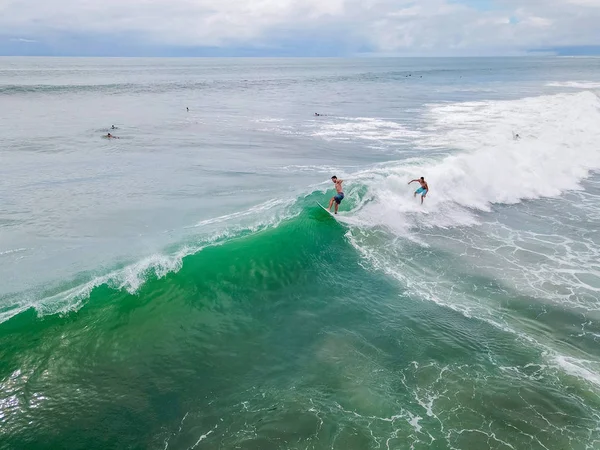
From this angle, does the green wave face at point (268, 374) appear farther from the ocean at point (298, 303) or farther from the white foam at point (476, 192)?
the white foam at point (476, 192)

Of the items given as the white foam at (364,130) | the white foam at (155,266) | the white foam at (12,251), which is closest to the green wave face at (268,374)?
the white foam at (155,266)

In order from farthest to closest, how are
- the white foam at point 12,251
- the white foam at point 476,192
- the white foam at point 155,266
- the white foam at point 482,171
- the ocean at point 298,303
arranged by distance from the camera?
1. the white foam at point 482,171
2. the white foam at point 12,251
3. the white foam at point 476,192
4. the white foam at point 155,266
5. the ocean at point 298,303

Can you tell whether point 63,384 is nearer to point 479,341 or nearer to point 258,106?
point 479,341

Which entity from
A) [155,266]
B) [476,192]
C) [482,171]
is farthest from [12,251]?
[482,171]

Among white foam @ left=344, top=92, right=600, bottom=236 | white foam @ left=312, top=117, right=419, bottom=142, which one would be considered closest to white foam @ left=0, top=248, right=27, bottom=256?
white foam @ left=344, top=92, right=600, bottom=236

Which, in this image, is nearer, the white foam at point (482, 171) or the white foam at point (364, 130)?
the white foam at point (482, 171)

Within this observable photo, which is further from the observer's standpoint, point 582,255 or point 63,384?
point 582,255

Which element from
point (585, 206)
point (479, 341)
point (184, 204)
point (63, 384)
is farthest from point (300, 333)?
point (585, 206)

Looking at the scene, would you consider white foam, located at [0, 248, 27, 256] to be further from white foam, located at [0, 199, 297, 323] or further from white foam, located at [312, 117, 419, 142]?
white foam, located at [312, 117, 419, 142]

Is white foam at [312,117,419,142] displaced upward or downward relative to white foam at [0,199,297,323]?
upward
